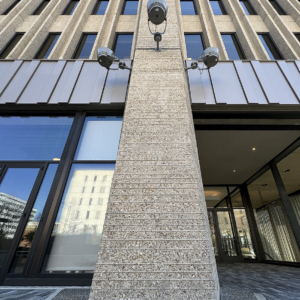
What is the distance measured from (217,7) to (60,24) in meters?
7.80

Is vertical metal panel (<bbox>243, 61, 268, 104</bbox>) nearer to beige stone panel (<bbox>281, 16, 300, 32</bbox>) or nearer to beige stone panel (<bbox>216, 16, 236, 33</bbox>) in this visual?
beige stone panel (<bbox>216, 16, 236, 33</bbox>)

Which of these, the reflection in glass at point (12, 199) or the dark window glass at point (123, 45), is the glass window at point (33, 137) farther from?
the dark window glass at point (123, 45)

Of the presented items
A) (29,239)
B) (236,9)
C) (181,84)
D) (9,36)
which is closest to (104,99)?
(181,84)

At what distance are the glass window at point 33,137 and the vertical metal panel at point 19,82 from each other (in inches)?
24.3

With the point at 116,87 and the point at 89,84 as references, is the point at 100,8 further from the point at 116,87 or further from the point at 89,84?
the point at 116,87

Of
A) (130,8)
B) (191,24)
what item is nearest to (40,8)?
(130,8)

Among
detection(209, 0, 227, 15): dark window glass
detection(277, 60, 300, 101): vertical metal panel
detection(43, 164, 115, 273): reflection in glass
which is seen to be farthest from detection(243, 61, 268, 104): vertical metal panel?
detection(209, 0, 227, 15): dark window glass

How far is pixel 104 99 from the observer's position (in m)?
4.54

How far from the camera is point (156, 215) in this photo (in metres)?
2.07

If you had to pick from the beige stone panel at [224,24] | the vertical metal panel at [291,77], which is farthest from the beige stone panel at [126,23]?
the vertical metal panel at [291,77]

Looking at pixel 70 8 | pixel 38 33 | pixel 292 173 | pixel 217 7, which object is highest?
pixel 217 7

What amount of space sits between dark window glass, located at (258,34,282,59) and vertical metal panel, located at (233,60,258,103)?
331cm

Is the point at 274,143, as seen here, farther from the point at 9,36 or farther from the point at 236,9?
the point at 9,36

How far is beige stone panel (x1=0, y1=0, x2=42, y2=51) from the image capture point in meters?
7.14
